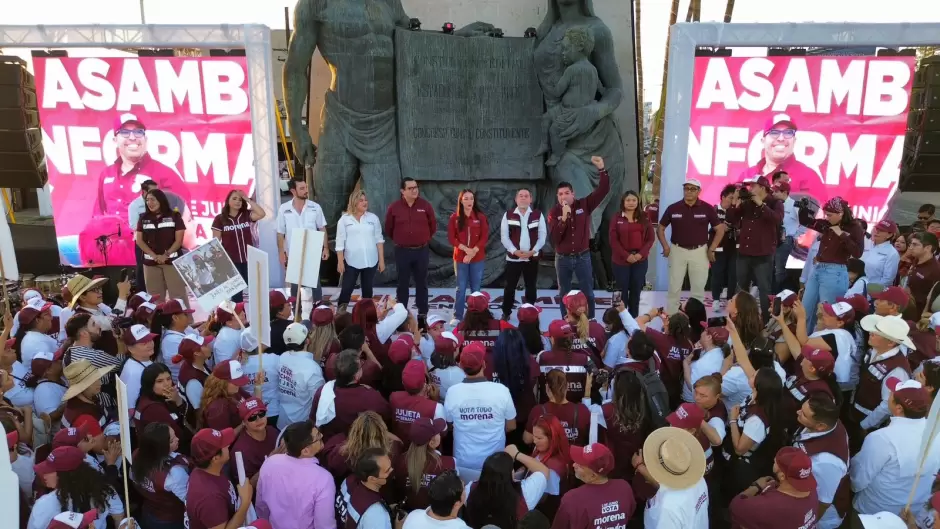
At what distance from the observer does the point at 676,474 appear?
105 inches

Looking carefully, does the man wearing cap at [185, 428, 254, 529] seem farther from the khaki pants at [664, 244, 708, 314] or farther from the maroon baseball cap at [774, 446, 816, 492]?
the khaki pants at [664, 244, 708, 314]

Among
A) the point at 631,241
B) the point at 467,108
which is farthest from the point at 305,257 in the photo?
the point at 467,108

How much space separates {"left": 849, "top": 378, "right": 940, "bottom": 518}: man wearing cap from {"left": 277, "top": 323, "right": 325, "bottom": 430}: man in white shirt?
2759 mm

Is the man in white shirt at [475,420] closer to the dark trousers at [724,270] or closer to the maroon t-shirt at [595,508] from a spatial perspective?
the maroon t-shirt at [595,508]

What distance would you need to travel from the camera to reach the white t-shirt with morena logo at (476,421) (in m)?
3.37

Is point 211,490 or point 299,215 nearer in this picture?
point 211,490

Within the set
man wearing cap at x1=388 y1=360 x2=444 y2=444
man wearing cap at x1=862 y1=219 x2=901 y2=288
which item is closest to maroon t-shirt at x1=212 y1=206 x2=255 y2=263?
man wearing cap at x1=388 y1=360 x2=444 y2=444

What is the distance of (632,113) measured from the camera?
1039cm

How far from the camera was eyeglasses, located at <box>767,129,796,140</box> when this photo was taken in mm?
8141

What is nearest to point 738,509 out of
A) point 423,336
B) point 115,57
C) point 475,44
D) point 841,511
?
point 841,511

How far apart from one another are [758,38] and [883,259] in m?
2.88

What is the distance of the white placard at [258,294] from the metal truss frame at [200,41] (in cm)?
392

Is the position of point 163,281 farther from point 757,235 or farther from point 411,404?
point 757,235

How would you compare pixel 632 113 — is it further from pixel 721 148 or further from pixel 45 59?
pixel 45 59
